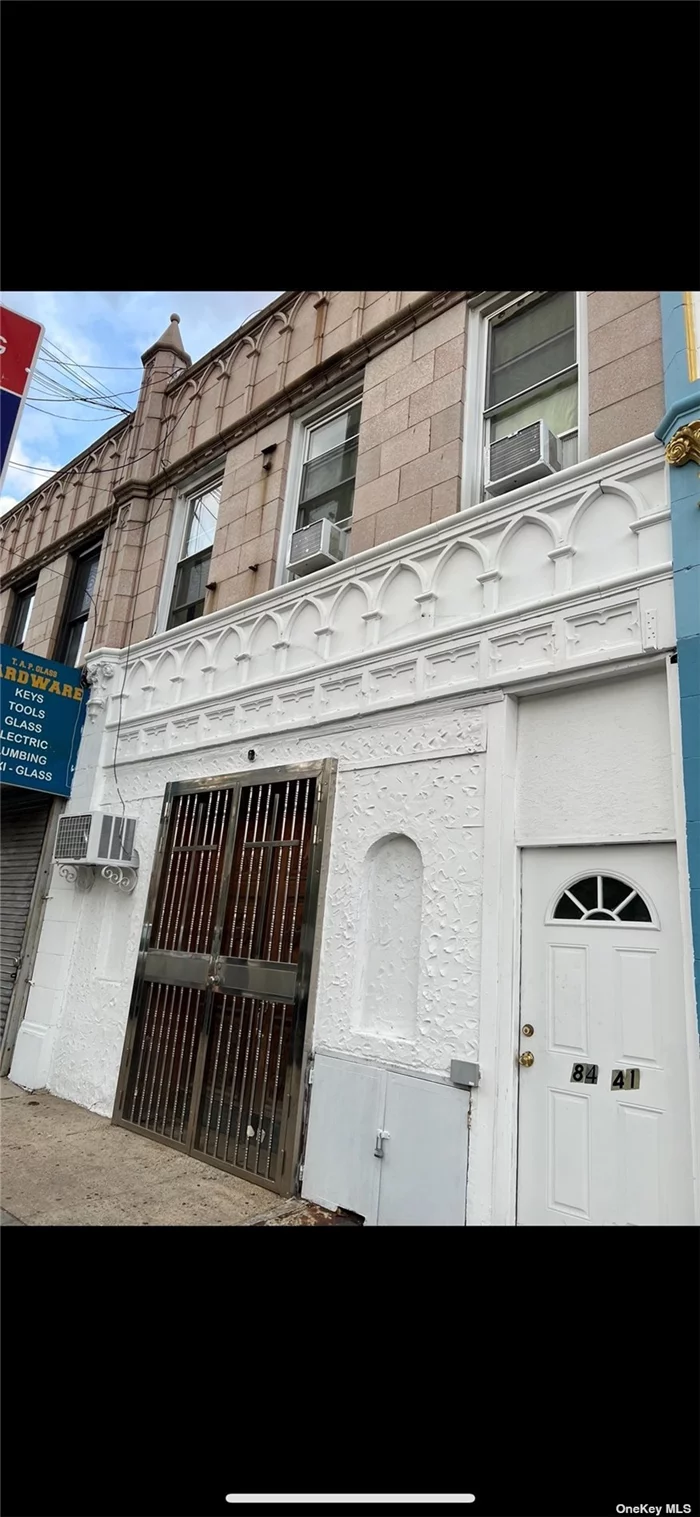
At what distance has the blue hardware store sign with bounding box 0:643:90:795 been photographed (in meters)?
7.91

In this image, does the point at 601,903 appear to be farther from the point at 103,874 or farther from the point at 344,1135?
the point at 103,874

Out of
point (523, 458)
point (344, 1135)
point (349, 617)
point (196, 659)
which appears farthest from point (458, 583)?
point (344, 1135)

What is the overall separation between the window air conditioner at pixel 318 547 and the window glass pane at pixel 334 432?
1.10 meters

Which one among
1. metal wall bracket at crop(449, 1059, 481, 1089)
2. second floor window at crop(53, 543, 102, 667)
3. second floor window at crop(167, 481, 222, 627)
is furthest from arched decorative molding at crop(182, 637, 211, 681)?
metal wall bracket at crop(449, 1059, 481, 1089)

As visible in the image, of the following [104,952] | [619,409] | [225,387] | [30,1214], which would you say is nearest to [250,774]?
[104,952]

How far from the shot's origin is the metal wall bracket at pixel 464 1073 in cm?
405

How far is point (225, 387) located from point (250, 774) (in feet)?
15.7

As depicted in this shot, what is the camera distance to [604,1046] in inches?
147

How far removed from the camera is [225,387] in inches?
324

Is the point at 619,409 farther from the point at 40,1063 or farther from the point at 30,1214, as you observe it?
the point at 40,1063

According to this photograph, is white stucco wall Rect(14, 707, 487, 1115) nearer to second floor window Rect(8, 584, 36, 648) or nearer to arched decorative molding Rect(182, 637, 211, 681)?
arched decorative molding Rect(182, 637, 211, 681)

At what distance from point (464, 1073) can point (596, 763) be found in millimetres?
1879

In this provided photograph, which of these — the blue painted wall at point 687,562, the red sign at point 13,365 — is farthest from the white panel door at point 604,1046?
the red sign at point 13,365

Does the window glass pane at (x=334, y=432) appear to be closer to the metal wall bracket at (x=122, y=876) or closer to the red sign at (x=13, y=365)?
the red sign at (x=13, y=365)
